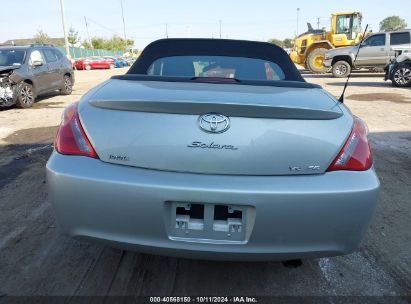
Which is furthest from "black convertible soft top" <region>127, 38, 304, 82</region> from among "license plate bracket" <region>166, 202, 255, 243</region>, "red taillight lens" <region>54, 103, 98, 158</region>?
"license plate bracket" <region>166, 202, 255, 243</region>

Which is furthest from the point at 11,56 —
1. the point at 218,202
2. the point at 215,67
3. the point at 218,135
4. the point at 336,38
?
the point at 336,38

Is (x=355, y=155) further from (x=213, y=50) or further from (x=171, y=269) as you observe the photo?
(x=213, y=50)

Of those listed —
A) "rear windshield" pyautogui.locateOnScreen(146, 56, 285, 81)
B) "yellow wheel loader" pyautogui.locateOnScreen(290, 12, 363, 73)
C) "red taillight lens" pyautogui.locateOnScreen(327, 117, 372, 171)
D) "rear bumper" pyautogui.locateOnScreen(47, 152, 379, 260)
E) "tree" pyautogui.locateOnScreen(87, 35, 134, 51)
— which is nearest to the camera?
"rear bumper" pyautogui.locateOnScreen(47, 152, 379, 260)

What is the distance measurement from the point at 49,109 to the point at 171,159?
8971 mm

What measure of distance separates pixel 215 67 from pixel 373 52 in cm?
1765

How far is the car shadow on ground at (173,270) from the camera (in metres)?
2.28

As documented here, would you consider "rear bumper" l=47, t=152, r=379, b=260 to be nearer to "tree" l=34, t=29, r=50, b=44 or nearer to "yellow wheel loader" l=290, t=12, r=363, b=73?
"yellow wheel loader" l=290, t=12, r=363, b=73

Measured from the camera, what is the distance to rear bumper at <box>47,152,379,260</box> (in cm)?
177

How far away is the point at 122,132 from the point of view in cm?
188

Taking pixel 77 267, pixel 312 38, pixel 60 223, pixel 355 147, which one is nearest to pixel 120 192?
pixel 60 223

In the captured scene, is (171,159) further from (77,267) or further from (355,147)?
(77,267)

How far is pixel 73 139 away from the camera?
198 centimetres

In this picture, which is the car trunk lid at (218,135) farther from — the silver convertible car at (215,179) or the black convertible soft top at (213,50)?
the black convertible soft top at (213,50)

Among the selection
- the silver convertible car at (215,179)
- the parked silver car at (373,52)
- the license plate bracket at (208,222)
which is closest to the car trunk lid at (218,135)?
the silver convertible car at (215,179)
